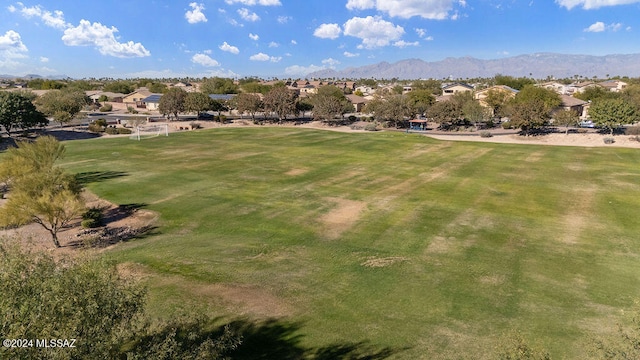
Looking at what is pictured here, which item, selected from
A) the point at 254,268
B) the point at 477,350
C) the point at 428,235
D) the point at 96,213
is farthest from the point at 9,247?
the point at 428,235

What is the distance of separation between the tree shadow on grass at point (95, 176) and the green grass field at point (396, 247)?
62cm

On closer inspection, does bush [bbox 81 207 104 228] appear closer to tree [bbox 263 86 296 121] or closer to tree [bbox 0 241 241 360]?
tree [bbox 0 241 241 360]

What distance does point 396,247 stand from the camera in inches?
1330

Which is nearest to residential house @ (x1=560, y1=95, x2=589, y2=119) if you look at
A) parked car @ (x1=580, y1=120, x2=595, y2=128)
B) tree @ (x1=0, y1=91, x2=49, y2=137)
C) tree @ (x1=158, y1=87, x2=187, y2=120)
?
parked car @ (x1=580, y1=120, x2=595, y2=128)

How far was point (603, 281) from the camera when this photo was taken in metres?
28.0

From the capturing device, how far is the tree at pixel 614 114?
287 feet

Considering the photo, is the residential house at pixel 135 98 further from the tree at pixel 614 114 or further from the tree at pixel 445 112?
the tree at pixel 614 114

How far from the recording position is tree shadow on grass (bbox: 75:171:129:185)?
179 ft

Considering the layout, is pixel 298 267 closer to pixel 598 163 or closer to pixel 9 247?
pixel 9 247

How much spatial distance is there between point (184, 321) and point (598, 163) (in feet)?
237

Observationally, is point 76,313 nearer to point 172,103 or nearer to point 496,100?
point 172,103

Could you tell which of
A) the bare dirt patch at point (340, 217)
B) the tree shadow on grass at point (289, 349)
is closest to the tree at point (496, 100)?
the bare dirt patch at point (340, 217)

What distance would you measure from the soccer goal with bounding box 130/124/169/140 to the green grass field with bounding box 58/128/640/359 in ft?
95.5

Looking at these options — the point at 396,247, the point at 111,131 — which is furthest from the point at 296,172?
the point at 111,131
